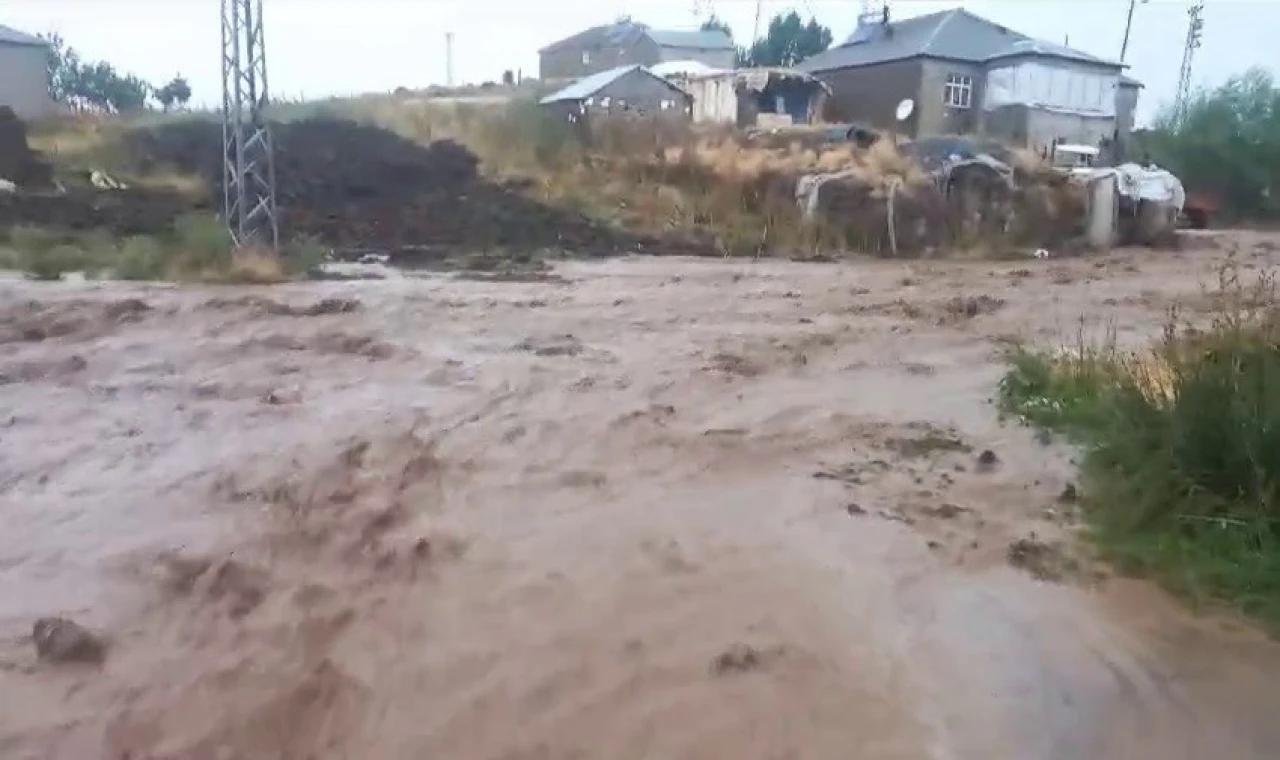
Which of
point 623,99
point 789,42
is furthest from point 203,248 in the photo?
point 789,42

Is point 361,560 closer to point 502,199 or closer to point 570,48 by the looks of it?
point 502,199

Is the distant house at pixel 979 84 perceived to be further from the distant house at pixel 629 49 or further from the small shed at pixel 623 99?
the distant house at pixel 629 49

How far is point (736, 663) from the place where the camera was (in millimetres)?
4129

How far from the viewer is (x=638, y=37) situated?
4738 cm

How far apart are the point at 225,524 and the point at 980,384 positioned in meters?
5.68

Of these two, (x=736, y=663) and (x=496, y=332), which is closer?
(x=736, y=663)

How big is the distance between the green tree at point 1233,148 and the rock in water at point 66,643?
3169 centimetres

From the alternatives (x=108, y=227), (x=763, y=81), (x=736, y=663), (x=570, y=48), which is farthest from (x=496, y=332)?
(x=570, y=48)

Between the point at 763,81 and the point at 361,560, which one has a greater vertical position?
the point at 763,81

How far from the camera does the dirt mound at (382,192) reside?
64.7ft

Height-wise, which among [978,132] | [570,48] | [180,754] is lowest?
[180,754]

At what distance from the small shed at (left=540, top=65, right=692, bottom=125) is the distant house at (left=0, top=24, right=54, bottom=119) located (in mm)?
13444

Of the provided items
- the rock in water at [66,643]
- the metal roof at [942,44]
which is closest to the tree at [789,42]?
the metal roof at [942,44]

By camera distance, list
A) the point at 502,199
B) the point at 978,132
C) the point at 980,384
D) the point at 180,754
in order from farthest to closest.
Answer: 1. the point at 978,132
2. the point at 502,199
3. the point at 980,384
4. the point at 180,754
